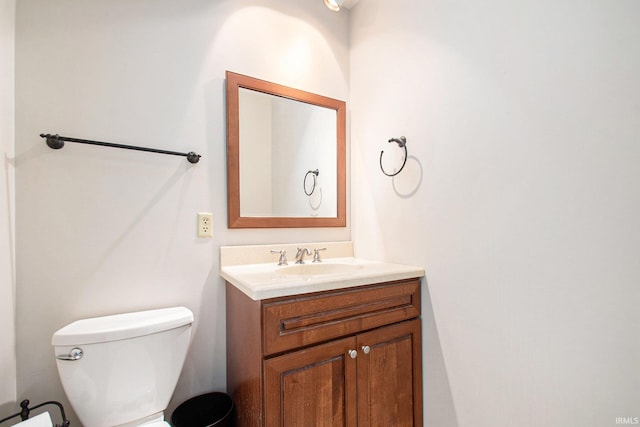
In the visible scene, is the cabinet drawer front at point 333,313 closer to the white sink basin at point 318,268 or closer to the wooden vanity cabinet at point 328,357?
the wooden vanity cabinet at point 328,357

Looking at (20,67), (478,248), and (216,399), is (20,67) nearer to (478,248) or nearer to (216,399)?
(216,399)

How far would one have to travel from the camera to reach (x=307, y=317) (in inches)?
41.7

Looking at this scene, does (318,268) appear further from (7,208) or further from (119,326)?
(7,208)

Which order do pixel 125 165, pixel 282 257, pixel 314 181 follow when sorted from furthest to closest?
pixel 314 181 < pixel 282 257 < pixel 125 165

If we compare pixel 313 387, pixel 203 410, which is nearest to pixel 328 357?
pixel 313 387

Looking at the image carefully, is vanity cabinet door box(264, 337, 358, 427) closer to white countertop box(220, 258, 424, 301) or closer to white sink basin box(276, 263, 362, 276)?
white countertop box(220, 258, 424, 301)

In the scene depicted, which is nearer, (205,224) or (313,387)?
(313,387)

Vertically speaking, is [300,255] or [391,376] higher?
[300,255]

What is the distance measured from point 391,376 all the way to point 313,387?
1.35 ft

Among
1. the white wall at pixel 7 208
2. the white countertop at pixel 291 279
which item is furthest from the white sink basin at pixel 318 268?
the white wall at pixel 7 208

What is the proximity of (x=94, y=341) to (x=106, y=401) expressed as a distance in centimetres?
22

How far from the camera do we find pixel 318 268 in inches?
61.7

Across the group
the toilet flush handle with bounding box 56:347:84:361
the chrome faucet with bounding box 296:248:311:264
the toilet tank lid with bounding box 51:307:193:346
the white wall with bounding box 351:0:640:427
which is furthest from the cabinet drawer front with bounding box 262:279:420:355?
the toilet flush handle with bounding box 56:347:84:361

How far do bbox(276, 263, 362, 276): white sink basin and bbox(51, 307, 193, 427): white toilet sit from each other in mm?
545
